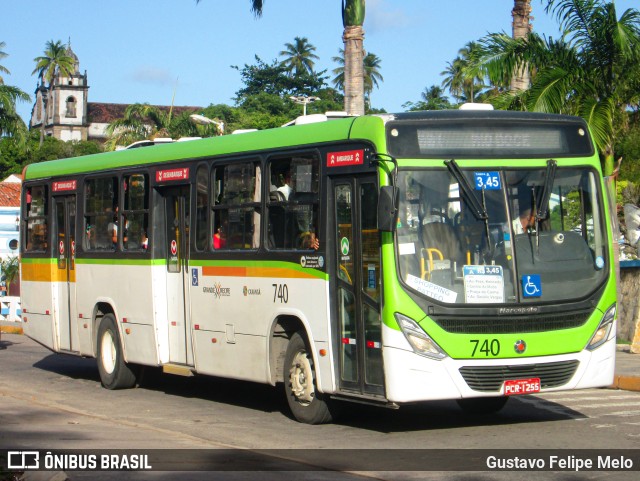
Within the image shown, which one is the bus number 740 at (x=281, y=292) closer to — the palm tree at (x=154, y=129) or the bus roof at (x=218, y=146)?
the bus roof at (x=218, y=146)

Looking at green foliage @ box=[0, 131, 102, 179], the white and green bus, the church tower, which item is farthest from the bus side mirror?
the church tower

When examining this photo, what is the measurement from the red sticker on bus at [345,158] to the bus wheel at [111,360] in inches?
231

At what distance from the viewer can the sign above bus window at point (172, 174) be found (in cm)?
1456

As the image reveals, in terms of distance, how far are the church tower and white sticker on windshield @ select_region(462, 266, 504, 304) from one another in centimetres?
15723

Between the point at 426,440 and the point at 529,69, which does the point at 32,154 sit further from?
the point at 426,440

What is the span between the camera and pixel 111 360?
16516mm

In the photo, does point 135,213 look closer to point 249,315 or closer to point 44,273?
point 44,273

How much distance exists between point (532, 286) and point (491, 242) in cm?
59

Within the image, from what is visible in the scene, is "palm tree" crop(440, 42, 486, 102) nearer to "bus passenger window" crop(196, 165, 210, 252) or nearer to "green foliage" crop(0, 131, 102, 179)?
"bus passenger window" crop(196, 165, 210, 252)

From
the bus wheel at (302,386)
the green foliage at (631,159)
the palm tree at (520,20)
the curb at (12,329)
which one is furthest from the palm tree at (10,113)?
the bus wheel at (302,386)

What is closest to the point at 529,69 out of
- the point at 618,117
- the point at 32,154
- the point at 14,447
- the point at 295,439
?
the point at 618,117

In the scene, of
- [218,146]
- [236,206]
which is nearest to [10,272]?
[218,146]

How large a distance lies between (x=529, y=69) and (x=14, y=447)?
1443 centimetres

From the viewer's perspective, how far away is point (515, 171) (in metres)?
11.1
